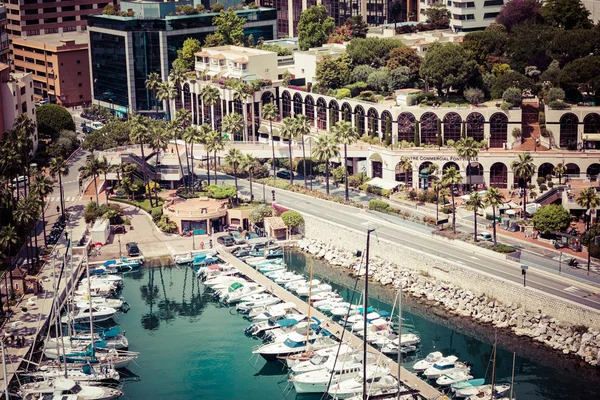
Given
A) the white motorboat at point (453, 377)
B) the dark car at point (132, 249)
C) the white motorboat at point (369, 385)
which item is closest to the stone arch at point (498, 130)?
the dark car at point (132, 249)

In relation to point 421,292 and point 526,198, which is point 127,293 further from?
point 526,198

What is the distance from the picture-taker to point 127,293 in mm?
146625

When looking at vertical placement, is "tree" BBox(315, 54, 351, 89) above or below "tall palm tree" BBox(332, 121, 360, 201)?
above

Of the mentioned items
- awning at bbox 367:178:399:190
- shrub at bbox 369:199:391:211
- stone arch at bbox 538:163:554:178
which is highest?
stone arch at bbox 538:163:554:178

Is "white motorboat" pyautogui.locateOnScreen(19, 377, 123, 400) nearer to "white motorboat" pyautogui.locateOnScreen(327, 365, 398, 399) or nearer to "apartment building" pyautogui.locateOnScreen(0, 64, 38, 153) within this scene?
A: "white motorboat" pyautogui.locateOnScreen(327, 365, 398, 399)

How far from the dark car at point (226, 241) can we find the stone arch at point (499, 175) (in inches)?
1602

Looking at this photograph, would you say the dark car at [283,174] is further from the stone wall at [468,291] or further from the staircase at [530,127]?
the staircase at [530,127]

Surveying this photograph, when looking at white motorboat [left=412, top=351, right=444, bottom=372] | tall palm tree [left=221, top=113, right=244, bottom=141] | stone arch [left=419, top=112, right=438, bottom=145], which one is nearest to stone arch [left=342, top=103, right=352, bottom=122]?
stone arch [left=419, top=112, right=438, bottom=145]

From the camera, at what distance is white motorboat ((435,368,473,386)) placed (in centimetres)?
11644

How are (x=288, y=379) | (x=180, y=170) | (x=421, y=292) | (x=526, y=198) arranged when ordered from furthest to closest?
(x=180, y=170)
(x=526, y=198)
(x=421, y=292)
(x=288, y=379)

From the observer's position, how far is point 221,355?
413 feet

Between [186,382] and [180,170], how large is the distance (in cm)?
6619

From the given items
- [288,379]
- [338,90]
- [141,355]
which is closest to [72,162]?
[338,90]

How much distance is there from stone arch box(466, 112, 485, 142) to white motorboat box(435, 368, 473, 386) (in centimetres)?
6388
